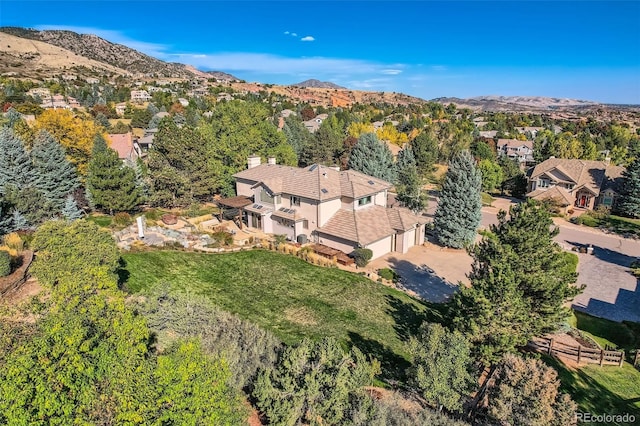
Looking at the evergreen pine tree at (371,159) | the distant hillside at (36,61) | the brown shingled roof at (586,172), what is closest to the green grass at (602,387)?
the brown shingled roof at (586,172)

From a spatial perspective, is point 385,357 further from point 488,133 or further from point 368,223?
point 488,133

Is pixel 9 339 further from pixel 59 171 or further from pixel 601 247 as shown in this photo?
pixel 601 247

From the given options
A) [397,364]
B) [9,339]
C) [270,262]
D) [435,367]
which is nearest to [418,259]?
[270,262]

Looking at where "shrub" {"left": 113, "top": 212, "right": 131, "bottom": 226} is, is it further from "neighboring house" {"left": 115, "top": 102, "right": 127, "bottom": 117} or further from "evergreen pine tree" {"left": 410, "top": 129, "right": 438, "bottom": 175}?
"neighboring house" {"left": 115, "top": 102, "right": 127, "bottom": 117}

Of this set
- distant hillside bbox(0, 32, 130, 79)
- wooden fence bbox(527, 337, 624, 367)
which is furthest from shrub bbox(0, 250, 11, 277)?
distant hillside bbox(0, 32, 130, 79)

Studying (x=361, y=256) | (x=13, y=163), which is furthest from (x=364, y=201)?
(x=13, y=163)

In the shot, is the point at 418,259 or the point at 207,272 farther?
the point at 418,259
